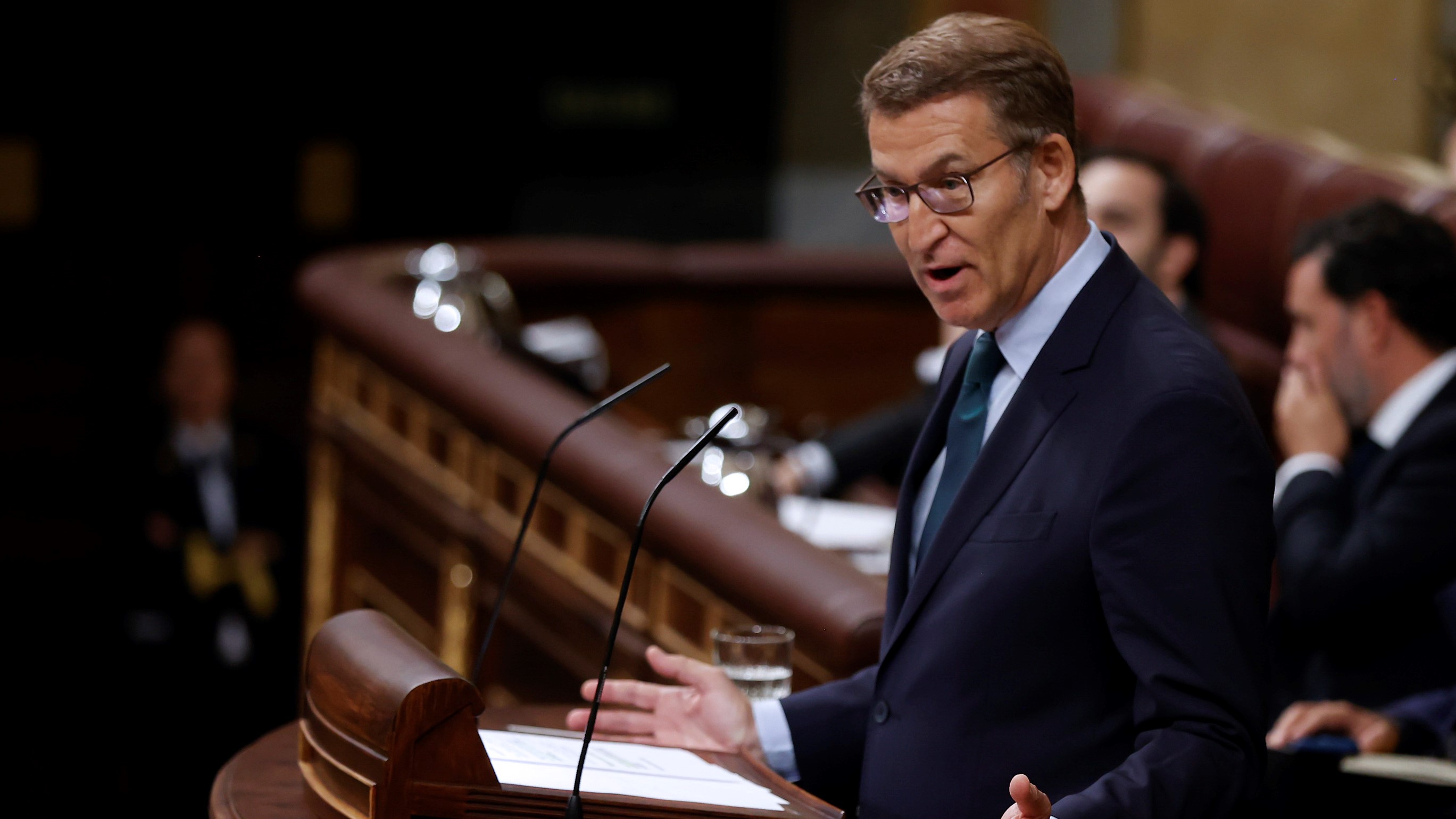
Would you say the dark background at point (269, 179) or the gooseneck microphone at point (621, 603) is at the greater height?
the gooseneck microphone at point (621, 603)

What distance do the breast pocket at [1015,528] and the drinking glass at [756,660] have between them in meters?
0.51

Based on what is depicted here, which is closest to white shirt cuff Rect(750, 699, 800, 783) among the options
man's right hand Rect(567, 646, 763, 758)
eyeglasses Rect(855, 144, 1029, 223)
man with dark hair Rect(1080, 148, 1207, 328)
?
man's right hand Rect(567, 646, 763, 758)

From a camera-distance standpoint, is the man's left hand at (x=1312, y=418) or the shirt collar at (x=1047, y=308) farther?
the man's left hand at (x=1312, y=418)

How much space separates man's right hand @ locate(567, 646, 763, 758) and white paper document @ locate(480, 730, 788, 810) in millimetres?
39

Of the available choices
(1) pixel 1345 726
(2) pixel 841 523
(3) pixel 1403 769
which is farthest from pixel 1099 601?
(2) pixel 841 523

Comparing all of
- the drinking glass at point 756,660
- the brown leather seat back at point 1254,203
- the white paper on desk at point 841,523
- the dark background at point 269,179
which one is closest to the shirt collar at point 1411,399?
the white paper on desk at point 841,523

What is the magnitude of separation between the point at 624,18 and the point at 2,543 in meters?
3.38

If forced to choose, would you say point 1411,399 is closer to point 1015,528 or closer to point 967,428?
point 967,428

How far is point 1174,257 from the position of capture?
3.19 metres

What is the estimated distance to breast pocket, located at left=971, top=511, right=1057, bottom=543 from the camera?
4.23ft

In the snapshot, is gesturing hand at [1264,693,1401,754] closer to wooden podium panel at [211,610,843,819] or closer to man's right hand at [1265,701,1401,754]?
man's right hand at [1265,701,1401,754]

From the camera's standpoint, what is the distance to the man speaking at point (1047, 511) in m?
1.23

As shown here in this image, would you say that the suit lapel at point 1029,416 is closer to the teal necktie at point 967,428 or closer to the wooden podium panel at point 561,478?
the teal necktie at point 967,428

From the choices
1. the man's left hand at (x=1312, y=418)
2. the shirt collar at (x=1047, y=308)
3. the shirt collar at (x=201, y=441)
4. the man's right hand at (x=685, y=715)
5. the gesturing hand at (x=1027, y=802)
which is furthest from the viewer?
the shirt collar at (x=201, y=441)
